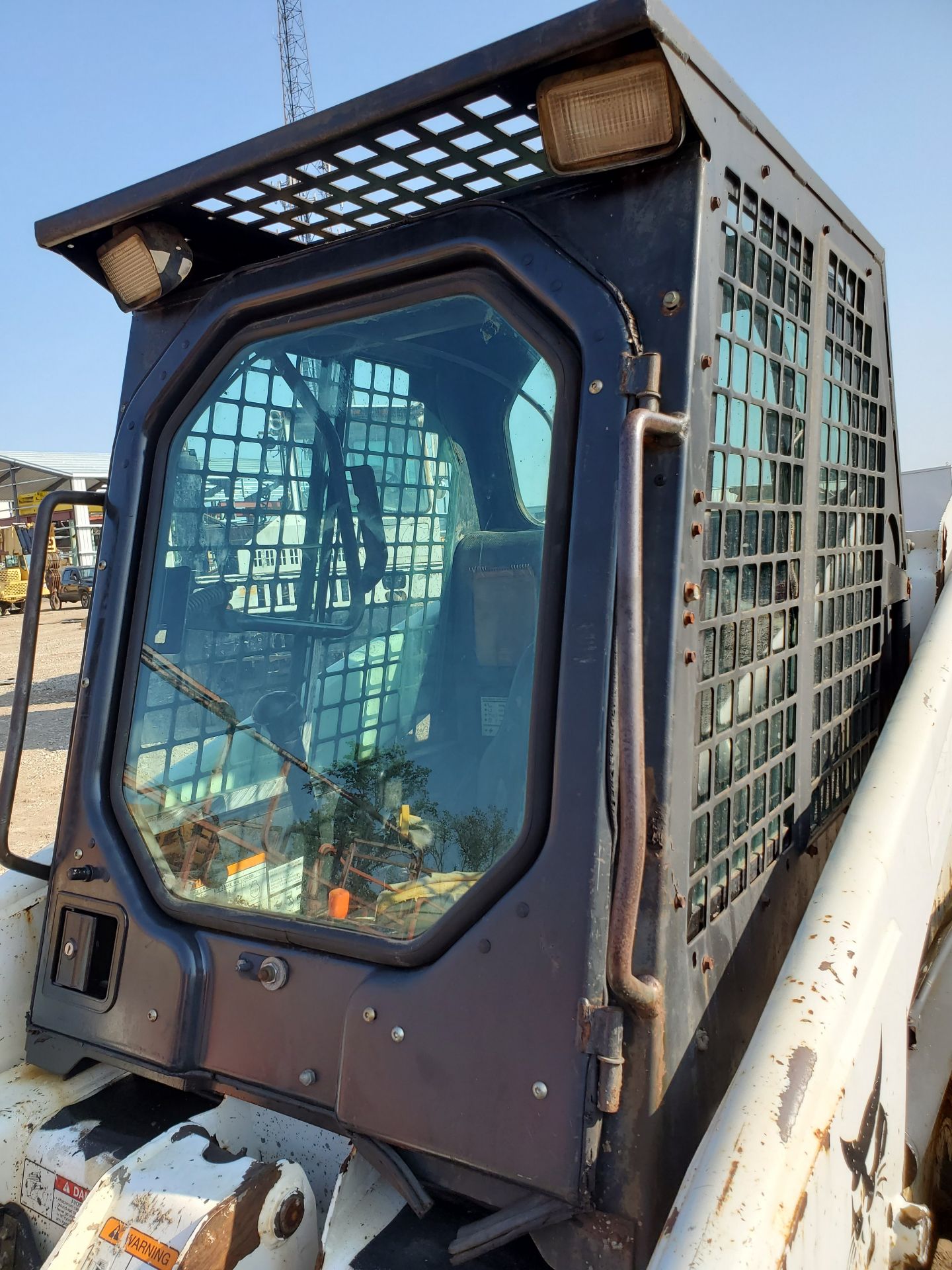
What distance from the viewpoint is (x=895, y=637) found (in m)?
2.28

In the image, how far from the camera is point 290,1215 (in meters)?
1.39

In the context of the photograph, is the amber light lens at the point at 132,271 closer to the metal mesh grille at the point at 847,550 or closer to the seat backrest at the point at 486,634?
the seat backrest at the point at 486,634

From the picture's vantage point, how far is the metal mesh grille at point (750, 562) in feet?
4.51

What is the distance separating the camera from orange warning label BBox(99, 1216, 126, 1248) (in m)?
1.34

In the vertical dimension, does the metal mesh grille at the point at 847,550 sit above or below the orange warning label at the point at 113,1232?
above

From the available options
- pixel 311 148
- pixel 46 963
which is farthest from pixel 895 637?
pixel 46 963

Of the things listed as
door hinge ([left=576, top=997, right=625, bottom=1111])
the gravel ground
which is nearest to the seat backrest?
door hinge ([left=576, top=997, right=625, bottom=1111])

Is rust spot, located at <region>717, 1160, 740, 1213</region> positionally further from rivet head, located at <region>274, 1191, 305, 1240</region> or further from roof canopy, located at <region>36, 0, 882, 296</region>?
roof canopy, located at <region>36, 0, 882, 296</region>

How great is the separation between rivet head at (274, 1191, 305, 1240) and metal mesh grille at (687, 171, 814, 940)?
0.70m

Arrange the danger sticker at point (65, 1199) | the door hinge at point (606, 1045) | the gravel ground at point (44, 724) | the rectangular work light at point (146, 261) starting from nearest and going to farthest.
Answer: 1. the door hinge at point (606, 1045)
2. the danger sticker at point (65, 1199)
3. the rectangular work light at point (146, 261)
4. the gravel ground at point (44, 724)

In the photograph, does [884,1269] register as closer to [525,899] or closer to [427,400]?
[525,899]

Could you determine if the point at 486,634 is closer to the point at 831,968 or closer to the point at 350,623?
the point at 350,623

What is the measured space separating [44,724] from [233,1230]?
9.73 meters

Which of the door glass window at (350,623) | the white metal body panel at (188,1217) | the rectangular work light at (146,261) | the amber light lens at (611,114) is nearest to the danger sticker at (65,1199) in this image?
the white metal body panel at (188,1217)
